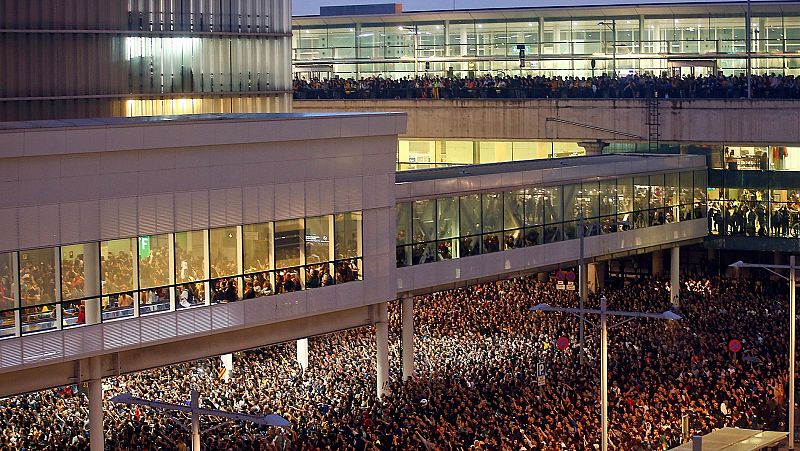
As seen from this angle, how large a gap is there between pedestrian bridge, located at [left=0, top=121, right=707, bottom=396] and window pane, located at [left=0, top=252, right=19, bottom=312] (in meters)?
0.22

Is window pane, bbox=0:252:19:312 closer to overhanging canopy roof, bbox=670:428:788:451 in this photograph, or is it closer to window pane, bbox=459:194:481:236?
overhanging canopy roof, bbox=670:428:788:451

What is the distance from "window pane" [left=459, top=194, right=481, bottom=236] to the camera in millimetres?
51188

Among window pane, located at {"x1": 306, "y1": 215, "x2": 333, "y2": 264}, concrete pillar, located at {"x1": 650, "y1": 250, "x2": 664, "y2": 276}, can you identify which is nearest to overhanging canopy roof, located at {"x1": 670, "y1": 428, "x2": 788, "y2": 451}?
window pane, located at {"x1": 306, "y1": 215, "x2": 333, "y2": 264}

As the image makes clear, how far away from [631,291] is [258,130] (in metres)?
27.3

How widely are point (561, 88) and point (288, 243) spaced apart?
35679mm

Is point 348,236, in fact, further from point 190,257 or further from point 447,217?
point 447,217

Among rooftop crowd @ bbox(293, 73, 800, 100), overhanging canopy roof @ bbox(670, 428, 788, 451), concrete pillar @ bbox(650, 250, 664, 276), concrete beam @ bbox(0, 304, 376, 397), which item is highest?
rooftop crowd @ bbox(293, 73, 800, 100)

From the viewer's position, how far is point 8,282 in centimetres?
3578

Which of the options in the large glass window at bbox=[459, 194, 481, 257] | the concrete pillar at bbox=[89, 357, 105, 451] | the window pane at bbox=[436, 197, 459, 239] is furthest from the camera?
the large glass window at bbox=[459, 194, 481, 257]

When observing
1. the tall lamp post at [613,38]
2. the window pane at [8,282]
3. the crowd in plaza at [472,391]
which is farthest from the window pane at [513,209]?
the tall lamp post at [613,38]

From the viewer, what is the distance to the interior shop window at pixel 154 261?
38.6 metres

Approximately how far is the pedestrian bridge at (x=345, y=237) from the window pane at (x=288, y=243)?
162mm

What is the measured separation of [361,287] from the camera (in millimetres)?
44875

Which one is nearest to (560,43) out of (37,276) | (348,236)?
(348,236)
